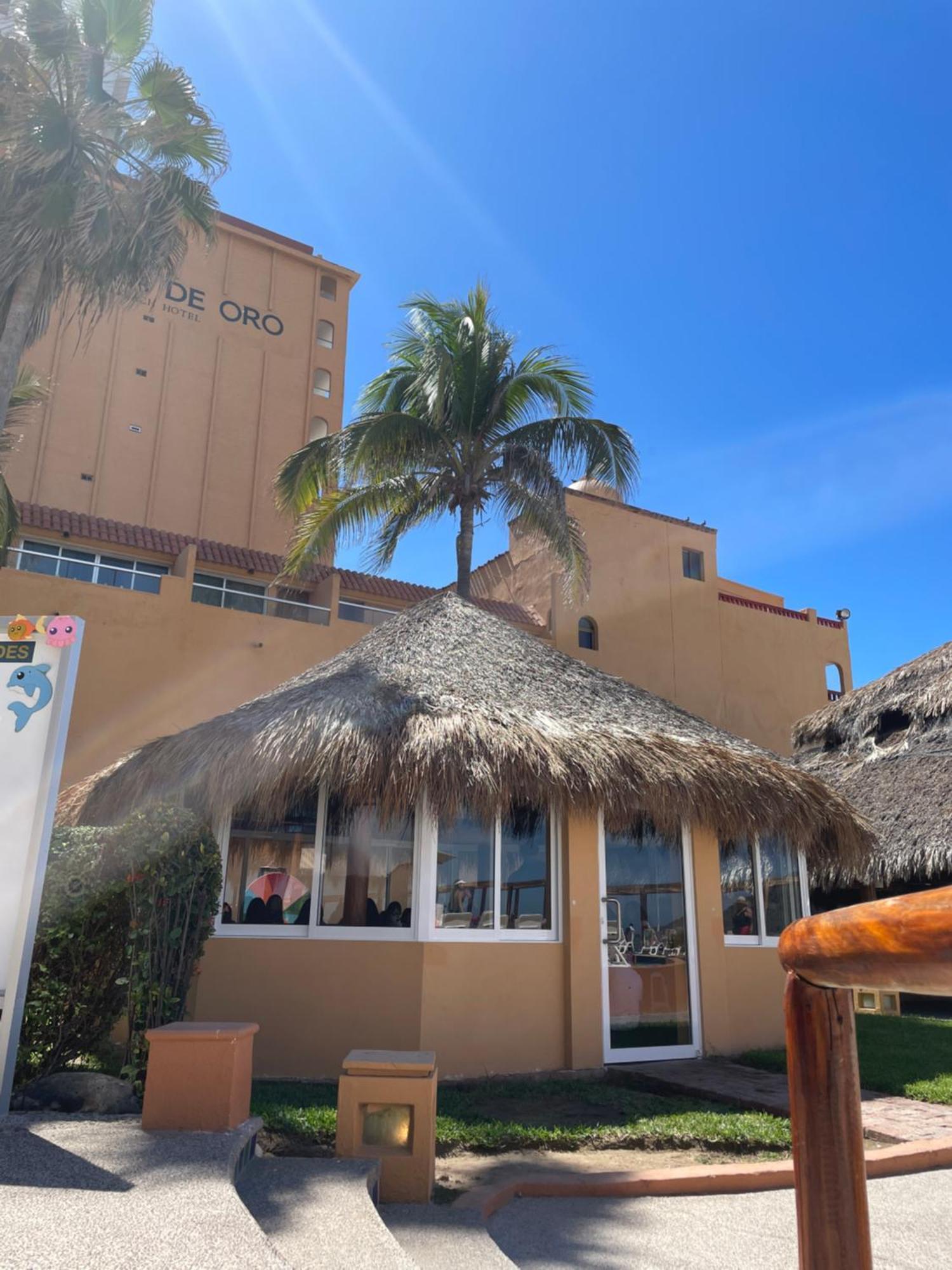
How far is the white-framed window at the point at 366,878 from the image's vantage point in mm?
8234

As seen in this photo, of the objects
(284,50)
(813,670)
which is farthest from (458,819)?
(813,670)

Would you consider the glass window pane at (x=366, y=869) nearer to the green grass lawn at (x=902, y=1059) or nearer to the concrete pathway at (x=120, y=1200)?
the green grass lawn at (x=902, y=1059)

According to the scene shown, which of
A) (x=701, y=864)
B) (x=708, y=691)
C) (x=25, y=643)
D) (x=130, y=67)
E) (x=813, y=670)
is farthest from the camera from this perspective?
(x=813, y=670)

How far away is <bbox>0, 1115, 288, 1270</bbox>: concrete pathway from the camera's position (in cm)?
286

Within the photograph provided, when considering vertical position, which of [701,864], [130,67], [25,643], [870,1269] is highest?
[130,67]

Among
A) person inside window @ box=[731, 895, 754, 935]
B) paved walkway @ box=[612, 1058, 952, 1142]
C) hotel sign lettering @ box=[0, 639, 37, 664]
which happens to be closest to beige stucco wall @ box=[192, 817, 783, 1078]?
paved walkway @ box=[612, 1058, 952, 1142]

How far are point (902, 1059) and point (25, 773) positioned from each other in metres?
8.16

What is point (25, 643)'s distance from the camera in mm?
5301

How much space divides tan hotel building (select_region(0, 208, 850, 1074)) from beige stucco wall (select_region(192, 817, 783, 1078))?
27.9ft

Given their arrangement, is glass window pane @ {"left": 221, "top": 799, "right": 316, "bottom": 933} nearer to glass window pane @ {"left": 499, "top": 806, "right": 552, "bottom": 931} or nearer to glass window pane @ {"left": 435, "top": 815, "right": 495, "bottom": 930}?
glass window pane @ {"left": 435, "top": 815, "right": 495, "bottom": 930}

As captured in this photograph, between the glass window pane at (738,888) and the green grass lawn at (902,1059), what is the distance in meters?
1.21

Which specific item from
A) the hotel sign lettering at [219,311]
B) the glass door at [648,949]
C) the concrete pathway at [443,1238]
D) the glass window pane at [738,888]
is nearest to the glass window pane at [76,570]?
the glass door at [648,949]

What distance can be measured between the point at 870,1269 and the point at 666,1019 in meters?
8.48

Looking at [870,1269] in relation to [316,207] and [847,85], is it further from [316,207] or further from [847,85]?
[316,207]
